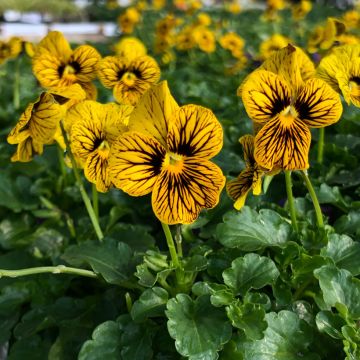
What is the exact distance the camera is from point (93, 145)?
4.16 ft

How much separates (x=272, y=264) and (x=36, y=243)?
0.86 metres

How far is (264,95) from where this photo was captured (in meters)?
1.11

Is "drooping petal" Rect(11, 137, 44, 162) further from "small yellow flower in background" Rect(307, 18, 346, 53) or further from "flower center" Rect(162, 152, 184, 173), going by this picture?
"small yellow flower in background" Rect(307, 18, 346, 53)

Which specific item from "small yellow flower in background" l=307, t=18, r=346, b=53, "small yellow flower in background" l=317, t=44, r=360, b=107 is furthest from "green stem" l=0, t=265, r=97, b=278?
"small yellow flower in background" l=307, t=18, r=346, b=53

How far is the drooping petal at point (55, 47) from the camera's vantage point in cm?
163

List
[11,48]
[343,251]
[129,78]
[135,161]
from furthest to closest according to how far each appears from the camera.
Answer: [11,48]
[129,78]
[343,251]
[135,161]

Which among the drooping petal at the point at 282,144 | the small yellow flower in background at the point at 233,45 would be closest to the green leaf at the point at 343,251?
the drooping petal at the point at 282,144

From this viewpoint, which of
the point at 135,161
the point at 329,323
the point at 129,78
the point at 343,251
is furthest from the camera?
the point at 129,78

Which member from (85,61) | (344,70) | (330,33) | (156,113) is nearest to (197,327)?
(156,113)

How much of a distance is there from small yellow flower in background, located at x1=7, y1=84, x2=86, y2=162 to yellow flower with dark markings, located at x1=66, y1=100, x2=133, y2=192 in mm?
50

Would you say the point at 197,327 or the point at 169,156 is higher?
the point at 169,156

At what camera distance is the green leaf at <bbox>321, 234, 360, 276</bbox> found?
1.31 metres

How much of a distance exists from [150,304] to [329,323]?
40 cm

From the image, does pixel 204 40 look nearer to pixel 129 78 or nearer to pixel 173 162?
pixel 129 78
